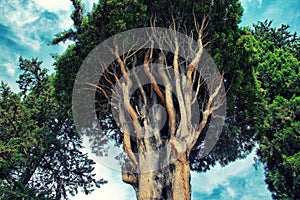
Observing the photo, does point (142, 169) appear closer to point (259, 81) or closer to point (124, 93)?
point (124, 93)

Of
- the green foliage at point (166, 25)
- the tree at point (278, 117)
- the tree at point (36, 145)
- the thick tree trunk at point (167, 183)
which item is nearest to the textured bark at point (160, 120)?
the thick tree trunk at point (167, 183)

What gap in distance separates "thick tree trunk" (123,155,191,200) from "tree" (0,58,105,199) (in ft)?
20.0

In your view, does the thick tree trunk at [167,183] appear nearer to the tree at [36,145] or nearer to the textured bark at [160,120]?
the textured bark at [160,120]

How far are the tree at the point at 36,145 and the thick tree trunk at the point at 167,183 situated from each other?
6.09 m

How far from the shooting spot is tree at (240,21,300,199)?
8492 millimetres

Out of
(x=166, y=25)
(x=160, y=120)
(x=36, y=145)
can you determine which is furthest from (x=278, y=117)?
(x=36, y=145)

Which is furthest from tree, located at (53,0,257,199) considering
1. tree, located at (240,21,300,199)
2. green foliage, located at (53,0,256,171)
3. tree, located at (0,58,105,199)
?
tree, located at (0,58,105,199)

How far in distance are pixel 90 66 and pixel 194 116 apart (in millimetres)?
3645

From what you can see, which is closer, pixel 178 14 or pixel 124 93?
pixel 124 93

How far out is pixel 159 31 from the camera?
841 centimetres

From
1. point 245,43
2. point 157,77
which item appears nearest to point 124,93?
point 157,77

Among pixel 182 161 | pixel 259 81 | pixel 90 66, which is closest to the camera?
pixel 182 161

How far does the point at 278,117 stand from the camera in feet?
30.1

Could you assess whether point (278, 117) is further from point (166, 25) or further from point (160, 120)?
point (166, 25)
